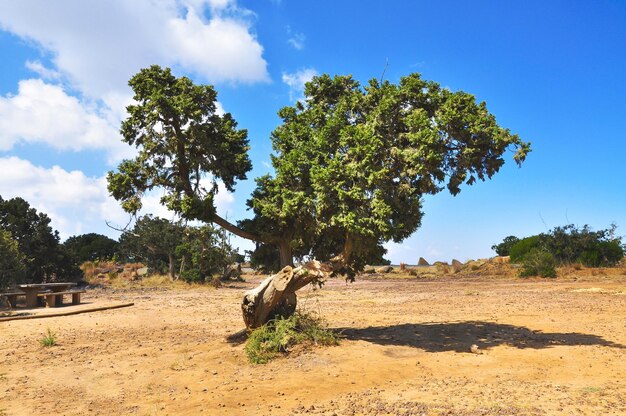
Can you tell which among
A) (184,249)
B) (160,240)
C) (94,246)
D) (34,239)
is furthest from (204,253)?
(94,246)

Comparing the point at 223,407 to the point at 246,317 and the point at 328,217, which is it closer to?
the point at 246,317

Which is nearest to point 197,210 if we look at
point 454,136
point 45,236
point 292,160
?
point 292,160

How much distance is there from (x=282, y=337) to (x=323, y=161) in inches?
177

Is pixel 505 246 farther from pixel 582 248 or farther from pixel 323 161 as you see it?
pixel 323 161

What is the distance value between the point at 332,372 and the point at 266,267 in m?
5.66

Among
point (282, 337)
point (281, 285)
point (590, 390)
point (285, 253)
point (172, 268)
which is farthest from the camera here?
point (172, 268)

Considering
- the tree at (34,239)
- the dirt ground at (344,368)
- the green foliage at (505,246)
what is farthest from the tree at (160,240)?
the green foliage at (505,246)

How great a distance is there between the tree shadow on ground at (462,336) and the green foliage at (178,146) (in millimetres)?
5591

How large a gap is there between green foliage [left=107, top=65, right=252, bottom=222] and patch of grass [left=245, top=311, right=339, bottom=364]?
11.2 ft

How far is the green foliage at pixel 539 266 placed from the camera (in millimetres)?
37750

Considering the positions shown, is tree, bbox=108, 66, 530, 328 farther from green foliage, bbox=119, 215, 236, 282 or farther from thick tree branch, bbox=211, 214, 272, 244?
green foliage, bbox=119, 215, 236, 282

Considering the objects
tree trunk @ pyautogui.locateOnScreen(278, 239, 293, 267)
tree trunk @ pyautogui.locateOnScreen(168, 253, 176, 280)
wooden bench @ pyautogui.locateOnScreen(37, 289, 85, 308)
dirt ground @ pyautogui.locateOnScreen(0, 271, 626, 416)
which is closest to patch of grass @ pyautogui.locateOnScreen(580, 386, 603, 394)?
dirt ground @ pyautogui.locateOnScreen(0, 271, 626, 416)

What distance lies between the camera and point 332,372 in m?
9.71

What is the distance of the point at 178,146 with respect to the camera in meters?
13.0
